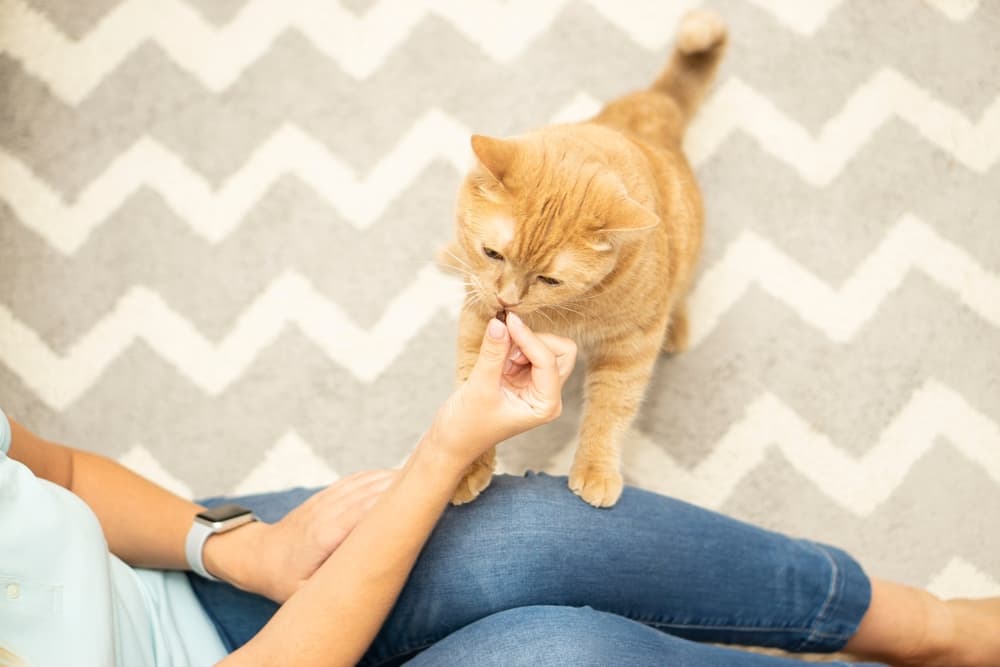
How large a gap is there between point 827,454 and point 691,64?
832mm

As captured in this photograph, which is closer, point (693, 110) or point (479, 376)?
point (479, 376)

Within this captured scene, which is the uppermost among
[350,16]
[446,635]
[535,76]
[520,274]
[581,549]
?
[535,76]

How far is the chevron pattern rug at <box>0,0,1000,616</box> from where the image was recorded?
1.41 meters

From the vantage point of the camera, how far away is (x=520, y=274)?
0.94 m

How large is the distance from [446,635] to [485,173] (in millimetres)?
626

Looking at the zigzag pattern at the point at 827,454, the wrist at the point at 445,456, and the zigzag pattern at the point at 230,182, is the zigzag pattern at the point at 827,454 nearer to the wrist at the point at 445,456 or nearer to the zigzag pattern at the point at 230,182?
the wrist at the point at 445,456

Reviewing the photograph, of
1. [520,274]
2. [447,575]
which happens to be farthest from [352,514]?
[520,274]

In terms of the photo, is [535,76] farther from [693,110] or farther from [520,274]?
[520,274]

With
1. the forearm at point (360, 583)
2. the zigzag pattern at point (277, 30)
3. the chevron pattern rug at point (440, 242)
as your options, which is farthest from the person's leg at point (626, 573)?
the zigzag pattern at point (277, 30)

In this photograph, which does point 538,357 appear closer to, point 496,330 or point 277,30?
point 496,330

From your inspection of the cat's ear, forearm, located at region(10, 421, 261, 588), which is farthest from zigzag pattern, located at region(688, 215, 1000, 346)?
forearm, located at region(10, 421, 261, 588)

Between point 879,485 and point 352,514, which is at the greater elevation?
point 879,485

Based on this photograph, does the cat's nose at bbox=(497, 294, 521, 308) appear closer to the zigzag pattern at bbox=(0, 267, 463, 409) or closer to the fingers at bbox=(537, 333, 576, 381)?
the fingers at bbox=(537, 333, 576, 381)

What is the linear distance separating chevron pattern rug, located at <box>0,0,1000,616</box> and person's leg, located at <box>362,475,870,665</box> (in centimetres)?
32
